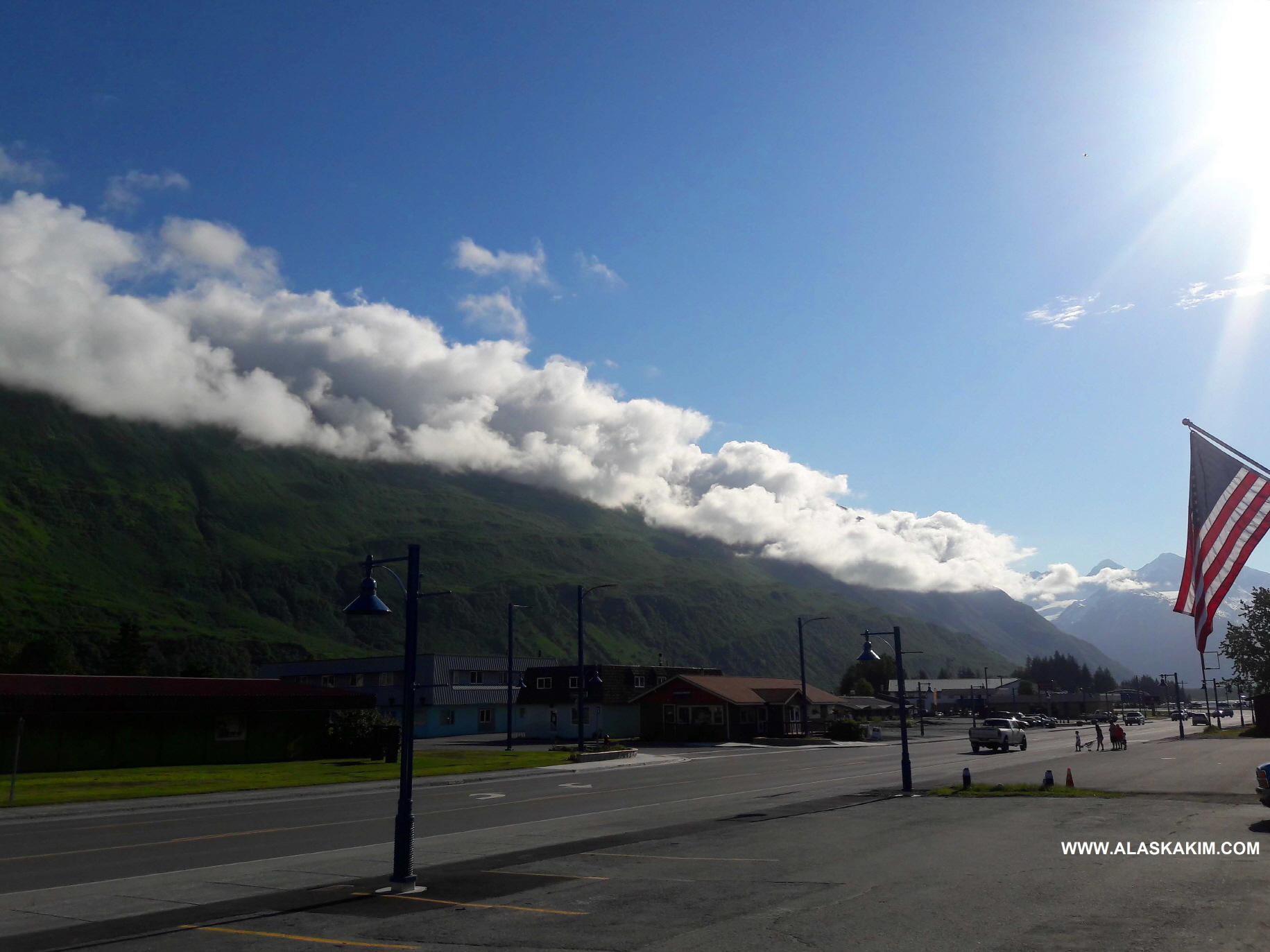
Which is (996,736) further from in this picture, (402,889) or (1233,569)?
(402,889)

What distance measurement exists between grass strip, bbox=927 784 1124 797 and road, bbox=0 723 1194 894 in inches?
125

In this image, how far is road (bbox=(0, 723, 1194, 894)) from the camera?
1986 cm

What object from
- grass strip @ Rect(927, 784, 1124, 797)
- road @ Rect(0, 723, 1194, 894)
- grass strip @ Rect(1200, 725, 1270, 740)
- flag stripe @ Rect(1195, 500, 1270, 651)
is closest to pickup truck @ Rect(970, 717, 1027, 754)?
road @ Rect(0, 723, 1194, 894)

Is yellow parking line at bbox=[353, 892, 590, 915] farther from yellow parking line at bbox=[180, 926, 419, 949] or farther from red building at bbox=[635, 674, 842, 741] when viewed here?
red building at bbox=[635, 674, 842, 741]

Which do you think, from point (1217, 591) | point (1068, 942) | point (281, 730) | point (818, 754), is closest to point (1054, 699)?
point (818, 754)

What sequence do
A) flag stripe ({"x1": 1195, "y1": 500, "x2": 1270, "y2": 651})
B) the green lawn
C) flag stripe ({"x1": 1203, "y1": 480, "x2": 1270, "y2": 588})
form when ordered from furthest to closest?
the green lawn
flag stripe ({"x1": 1203, "y1": 480, "x2": 1270, "y2": 588})
flag stripe ({"x1": 1195, "y1": 500, "x2": 1270, "y2": 651})

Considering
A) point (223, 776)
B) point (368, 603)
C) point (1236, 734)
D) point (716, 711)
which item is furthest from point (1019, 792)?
point (1236, 734)

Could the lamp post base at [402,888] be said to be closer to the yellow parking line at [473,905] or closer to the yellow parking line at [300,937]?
the yellow parking line at [473,905]

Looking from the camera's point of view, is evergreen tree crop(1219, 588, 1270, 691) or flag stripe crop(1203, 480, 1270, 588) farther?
evergreen tree crop(1219, 588, 1270, 691)

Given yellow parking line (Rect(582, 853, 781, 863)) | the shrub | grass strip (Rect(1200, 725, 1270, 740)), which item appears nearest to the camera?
yellow parking line (Rect(582, 853, 781, 863))

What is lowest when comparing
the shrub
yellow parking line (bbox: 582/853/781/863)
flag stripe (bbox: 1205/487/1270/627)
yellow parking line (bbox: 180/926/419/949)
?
the shrub

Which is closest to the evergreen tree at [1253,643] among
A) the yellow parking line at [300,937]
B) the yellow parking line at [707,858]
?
the yellow parking line at [707,858]

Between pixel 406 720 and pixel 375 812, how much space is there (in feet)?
48.9

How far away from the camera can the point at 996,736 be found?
60188mm
